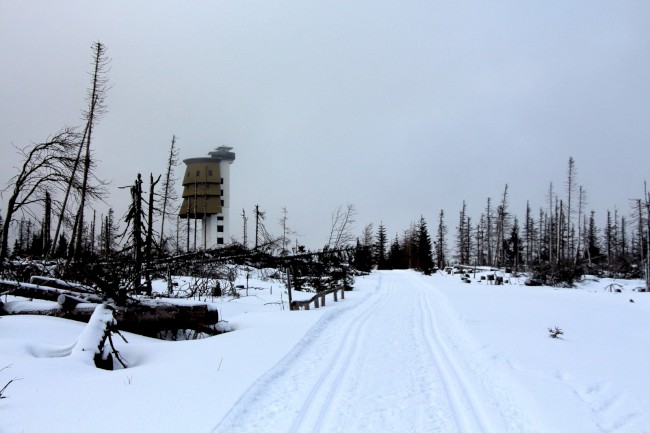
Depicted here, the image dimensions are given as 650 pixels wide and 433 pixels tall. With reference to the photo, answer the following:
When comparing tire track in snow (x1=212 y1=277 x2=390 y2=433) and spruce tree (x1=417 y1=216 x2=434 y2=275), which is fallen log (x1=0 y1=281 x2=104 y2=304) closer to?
tire track in snow (x1=212 y1=277 x2=390 y2=433)

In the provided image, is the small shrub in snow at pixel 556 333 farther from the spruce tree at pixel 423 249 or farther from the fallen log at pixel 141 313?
the spruce tree at pixel 423 249

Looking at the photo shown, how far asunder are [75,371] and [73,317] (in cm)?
310

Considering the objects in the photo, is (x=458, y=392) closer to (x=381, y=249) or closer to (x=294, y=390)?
(x=294, y=390)

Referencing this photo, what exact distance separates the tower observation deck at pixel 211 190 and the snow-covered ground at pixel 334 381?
146 feet

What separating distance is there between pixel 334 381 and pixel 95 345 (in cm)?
389

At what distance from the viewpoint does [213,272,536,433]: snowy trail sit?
4387mm

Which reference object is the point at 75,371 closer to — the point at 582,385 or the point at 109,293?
the point at 109,293

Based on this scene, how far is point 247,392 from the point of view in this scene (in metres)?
5.17

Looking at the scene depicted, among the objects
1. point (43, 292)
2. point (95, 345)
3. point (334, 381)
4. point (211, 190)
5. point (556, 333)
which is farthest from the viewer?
point (211, 190)

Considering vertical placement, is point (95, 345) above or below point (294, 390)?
above

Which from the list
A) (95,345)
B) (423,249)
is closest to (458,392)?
(95,345)

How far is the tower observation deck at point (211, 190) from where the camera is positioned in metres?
52.2

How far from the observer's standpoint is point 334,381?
19.3 ft

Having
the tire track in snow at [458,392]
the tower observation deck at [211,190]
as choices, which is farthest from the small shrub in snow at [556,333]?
the tower observation deck at [211,190]
